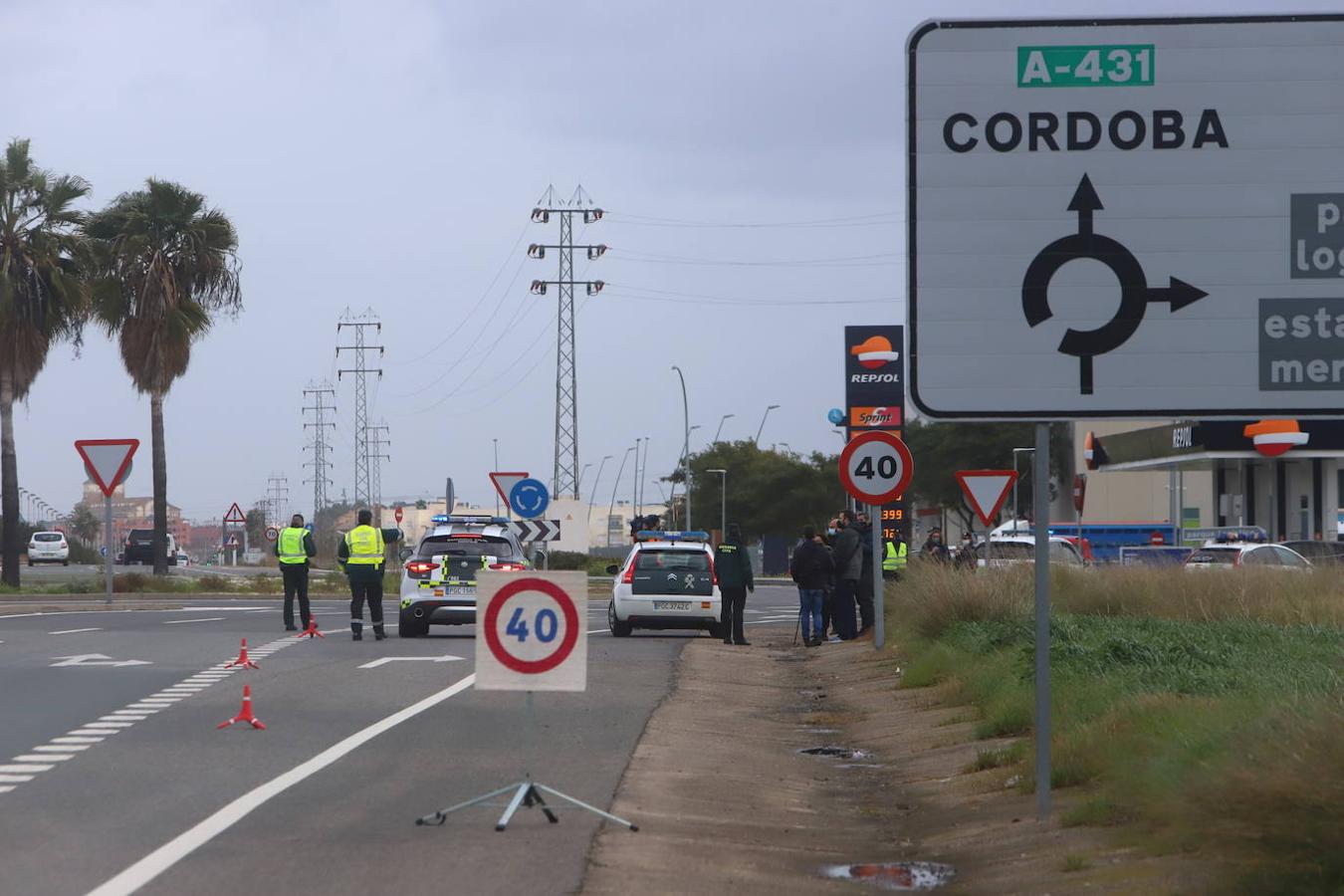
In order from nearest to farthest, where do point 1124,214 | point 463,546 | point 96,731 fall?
point 1124,214 < point 96,731 < point 463,546

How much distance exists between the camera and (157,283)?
164 feet

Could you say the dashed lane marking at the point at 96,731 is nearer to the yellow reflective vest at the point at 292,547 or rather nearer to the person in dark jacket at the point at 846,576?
the yellow reflective vest at the point at 292,547

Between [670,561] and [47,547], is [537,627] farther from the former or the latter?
[47,547]

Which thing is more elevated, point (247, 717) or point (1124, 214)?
point (1124, 214)

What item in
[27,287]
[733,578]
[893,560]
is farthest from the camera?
[27,287]

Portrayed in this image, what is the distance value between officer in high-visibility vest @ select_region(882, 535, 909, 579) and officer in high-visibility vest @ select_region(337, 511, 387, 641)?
8573mm

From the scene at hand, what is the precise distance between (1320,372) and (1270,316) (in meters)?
0.36

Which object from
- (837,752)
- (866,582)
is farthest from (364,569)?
(837,752)

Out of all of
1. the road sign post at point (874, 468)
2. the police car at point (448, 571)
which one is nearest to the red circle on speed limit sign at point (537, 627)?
the road sign post at point (874, 468)

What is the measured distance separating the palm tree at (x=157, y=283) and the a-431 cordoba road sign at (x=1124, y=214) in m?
42.9

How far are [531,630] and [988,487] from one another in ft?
52.9

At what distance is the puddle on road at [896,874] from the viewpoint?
886cm

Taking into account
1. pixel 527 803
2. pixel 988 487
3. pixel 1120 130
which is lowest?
pixel 527 803

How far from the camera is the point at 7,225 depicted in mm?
45219
